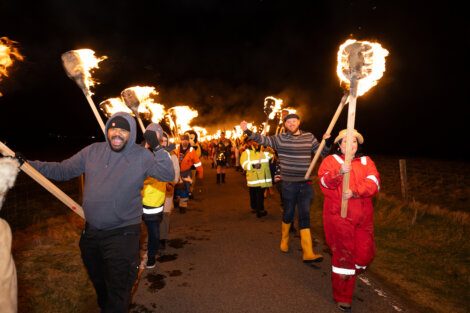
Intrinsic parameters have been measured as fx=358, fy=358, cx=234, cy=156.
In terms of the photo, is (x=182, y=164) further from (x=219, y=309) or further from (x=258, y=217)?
(x=219, y=309)

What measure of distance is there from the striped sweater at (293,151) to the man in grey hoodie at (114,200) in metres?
2.59

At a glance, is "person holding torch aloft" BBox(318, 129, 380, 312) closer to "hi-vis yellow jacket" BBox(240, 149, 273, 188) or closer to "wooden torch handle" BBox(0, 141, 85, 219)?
"wooden torch handle" BBox(0, 141, 85, 219)

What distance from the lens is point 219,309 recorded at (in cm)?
406

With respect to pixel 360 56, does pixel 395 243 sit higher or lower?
lower

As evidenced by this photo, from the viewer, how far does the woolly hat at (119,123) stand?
3479mm

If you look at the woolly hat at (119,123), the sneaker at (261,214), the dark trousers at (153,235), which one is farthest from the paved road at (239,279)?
the woolly hat at (119,123)

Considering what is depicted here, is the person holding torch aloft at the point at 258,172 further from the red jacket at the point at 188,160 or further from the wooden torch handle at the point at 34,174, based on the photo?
the wooden torch handle at the point at 34,174

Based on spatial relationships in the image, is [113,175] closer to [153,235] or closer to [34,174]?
[34,174]

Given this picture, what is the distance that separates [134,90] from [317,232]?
455cm

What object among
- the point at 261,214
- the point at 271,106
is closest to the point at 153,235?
the point at 261,214

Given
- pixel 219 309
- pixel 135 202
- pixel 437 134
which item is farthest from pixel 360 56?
pixel 437 134

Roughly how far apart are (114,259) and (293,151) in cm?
348

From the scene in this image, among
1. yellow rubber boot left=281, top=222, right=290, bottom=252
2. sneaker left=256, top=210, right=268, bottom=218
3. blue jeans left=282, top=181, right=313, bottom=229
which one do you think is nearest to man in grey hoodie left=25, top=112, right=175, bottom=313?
blue jeans left=282, top=181, right=313, bottom=229

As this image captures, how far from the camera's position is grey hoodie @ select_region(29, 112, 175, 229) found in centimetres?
331
